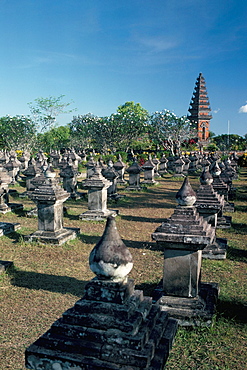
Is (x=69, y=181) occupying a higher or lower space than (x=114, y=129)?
lower

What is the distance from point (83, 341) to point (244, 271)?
175 inches

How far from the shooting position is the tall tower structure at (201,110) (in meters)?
65.6

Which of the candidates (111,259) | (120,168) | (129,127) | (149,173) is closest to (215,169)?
(111,259)

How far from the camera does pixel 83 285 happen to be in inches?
227

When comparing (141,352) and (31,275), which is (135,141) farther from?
(141,352)

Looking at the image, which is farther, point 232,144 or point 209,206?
point 232,144

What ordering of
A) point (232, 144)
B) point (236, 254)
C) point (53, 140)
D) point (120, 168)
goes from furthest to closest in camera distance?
point (232, 144), point (53, 140), point (120, 168), point (236, 254)

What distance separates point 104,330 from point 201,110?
6728 centimetres

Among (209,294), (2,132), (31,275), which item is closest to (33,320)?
(31,275)

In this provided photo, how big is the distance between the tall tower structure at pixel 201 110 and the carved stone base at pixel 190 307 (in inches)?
2471

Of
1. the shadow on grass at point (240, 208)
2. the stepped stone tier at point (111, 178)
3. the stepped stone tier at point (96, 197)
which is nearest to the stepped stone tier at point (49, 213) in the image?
the stepped stone tier at point (96, 197)

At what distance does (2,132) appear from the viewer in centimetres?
4347

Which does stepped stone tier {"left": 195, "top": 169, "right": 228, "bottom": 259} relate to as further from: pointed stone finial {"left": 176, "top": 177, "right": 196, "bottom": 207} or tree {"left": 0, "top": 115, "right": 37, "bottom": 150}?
tree {"left": 0, "top": 115, "right": 37, "bottom": 150}

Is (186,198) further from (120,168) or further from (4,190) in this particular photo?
(120,168)
